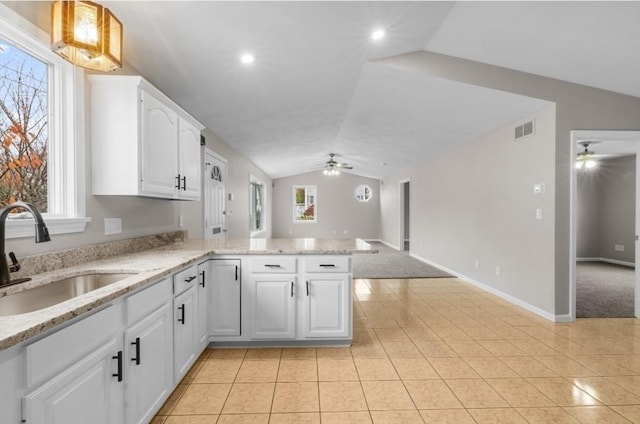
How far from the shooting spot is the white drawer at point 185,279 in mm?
2102

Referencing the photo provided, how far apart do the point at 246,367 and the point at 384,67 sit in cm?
318

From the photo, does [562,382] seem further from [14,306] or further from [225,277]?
[14,306]

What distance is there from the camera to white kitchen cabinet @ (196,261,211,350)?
2543 millimetres

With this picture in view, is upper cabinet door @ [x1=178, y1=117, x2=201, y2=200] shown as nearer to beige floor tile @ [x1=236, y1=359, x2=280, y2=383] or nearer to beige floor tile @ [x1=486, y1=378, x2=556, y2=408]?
beige floor tile @ [x1=236, y1=359, x2=280, y2=383]

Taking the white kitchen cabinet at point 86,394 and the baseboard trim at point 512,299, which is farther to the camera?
the baseboard trim at point 512,299

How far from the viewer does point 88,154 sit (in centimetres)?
219

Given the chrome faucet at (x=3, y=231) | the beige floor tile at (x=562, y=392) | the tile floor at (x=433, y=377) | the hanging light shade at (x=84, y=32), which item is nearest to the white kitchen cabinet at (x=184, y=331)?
the tile floor at (x=433, y=377)

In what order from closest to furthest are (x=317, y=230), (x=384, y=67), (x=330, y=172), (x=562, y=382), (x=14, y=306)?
(x=14, y=306), (x=562, y=382), (x=384, y=67), (x=330, y=172), (x=317, y=230)

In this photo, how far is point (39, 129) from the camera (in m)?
1.95

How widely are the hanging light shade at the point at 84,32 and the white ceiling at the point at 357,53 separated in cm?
51

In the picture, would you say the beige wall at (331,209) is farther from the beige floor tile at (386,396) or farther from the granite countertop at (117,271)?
the beige floor tile at (386,396)

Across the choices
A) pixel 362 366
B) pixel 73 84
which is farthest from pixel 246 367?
pixel 73 84

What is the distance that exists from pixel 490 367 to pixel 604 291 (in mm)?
3681

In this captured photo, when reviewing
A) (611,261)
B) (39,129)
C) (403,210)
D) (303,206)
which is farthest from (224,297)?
(303,206)
